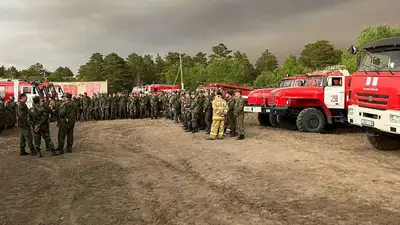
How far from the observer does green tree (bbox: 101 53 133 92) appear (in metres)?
74.9

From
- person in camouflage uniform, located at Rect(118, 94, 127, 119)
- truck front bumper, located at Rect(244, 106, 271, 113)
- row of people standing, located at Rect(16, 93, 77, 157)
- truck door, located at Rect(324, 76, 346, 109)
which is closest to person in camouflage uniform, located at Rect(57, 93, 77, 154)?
row of people standing, located at Rect(16, 93, 77, 157)

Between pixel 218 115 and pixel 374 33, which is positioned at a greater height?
pixel 374 33

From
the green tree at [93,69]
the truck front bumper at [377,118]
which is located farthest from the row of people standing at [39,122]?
the green tree at [93,69]

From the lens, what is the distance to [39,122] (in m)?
9.88

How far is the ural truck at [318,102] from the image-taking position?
13961mm

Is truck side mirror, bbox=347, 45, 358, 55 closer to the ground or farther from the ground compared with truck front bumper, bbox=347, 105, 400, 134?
farther from the ground

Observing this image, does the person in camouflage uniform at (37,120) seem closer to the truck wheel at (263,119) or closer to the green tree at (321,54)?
the truck wheel at (263,119)

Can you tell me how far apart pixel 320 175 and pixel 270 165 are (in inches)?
47.7

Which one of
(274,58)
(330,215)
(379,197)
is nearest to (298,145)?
(379,197)

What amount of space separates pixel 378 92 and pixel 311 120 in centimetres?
518

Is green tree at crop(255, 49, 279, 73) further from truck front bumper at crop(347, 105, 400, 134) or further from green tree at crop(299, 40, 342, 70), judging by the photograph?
truck front bumper at crop(347, 105, 400, 134)

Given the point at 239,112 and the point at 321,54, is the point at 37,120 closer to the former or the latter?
the point at 239,112

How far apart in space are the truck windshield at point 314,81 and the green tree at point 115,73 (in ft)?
204

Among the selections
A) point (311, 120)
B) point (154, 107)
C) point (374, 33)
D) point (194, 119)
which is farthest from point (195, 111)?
point (374, 33)
